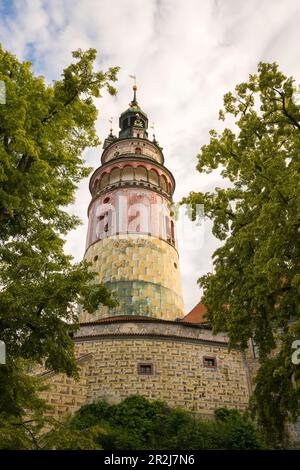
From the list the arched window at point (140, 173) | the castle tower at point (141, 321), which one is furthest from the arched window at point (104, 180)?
the arched window at point (140, 173)

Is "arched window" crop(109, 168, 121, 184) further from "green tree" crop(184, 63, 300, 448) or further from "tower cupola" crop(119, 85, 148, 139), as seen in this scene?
"green tree" crop(184, 63, 300, 448)

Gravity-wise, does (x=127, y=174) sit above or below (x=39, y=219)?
above

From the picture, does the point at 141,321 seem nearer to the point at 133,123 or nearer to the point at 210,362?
the point at 210,362

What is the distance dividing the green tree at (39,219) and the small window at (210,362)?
9626 mm

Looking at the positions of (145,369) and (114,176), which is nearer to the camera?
(145,369)

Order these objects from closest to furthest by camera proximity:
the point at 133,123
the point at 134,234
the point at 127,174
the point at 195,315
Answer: the point at 195,315 → the point at 134,234 → the point at 127,174 → the point at 133,123

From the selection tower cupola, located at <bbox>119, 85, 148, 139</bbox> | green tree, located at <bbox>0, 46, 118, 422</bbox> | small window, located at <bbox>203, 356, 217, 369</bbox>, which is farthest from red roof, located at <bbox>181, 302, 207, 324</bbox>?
tower cupola, located at <bbox>119, 85, 148, 139</bbox>

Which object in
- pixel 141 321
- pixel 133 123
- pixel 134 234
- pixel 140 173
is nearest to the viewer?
pixel 141 321

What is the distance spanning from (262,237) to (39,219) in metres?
4.59

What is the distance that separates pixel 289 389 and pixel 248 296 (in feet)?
6.47

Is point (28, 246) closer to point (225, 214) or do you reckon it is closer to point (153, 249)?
point (225, 214)

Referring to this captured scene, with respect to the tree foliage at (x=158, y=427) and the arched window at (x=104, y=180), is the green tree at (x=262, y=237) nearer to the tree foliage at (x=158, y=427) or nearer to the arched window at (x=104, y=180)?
the tree foliage at (x=158, y=427)

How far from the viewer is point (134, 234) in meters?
23.5

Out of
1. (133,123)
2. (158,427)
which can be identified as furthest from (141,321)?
(133,123)
